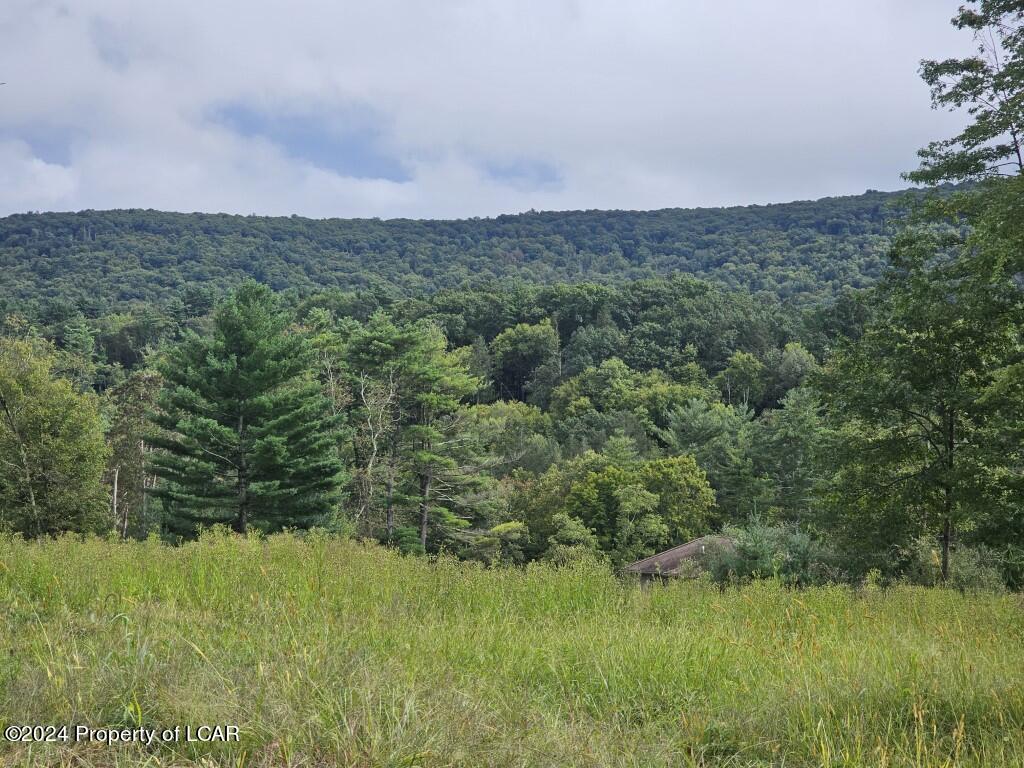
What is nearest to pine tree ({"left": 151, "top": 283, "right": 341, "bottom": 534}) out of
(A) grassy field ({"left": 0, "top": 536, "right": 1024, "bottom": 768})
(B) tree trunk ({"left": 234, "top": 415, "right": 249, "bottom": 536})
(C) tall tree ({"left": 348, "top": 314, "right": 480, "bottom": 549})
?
(B) tree trunk ({"left": 234, "top": 415, "right": 249, "bottom": 536})

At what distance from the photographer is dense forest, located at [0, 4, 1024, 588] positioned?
12.7 meters

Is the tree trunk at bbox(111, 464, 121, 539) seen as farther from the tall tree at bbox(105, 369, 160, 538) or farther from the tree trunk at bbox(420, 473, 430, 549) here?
the tree trunk at bbox(420, 473, 430, 549)

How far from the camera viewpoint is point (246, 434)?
1052 inches

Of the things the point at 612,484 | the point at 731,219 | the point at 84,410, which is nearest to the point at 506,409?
the point at 612,484

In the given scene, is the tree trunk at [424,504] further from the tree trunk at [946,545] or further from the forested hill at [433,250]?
the forested hill at [433,250]

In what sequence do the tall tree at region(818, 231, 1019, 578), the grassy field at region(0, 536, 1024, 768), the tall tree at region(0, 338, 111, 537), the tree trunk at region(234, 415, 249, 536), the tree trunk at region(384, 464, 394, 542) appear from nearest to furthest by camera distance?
1. the grassy field at region(0, 536, 1024, 768)
2. the tall tree at region(818, 231, 1019, 578)
3. the tall tree at region(0, 338, 111, 537)
4. the tree trunk at region(234, 415, 249, 536)
5. the tree trunk at region(384, 464, 394, 542)

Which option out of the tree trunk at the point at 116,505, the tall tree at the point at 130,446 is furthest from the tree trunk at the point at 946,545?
the tall tree at the point at 130,446

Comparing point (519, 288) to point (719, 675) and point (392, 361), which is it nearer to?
point (392, 361)

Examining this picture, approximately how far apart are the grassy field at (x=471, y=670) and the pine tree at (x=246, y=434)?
2133 centimetres

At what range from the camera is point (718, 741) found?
291cm

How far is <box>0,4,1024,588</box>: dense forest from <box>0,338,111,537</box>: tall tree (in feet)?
0.32

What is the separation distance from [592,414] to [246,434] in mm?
38723

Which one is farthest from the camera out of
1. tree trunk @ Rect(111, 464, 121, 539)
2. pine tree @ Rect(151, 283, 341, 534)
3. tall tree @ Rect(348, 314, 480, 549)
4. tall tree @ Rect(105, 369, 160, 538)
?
tall tree @ Rect(105, 369, 160, 538)

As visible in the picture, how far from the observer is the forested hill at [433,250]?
405 feet
